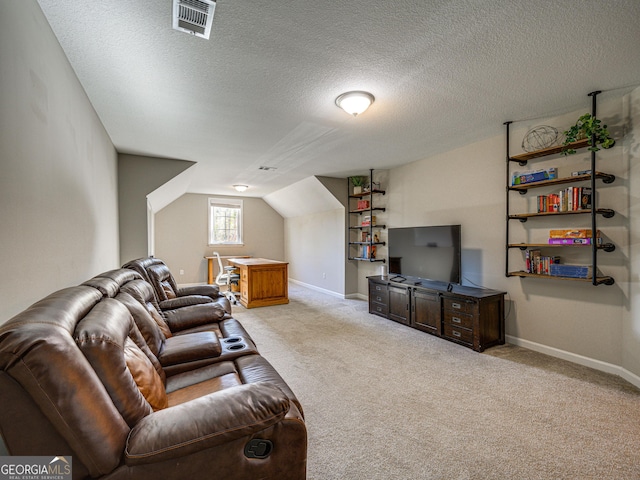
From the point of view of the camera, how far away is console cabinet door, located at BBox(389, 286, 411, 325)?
169 inches

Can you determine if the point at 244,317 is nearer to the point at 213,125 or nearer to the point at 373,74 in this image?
the point at 213,125

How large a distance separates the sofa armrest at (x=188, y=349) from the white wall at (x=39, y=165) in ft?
2.35

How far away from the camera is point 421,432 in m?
1.96

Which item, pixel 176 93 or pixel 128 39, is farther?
pixel 176 93

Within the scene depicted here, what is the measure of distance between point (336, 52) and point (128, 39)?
133cm

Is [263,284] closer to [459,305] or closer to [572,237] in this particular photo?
[459,305]

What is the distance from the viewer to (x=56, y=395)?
2.64 ft

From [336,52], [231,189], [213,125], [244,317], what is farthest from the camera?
[231,189]

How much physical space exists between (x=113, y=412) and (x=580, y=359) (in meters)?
3.90

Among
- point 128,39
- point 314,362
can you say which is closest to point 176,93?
point 128,39

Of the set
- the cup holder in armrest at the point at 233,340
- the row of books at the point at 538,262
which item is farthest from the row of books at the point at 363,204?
the cup holder in armrest at the point at 233,340

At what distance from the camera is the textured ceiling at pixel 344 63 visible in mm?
1685

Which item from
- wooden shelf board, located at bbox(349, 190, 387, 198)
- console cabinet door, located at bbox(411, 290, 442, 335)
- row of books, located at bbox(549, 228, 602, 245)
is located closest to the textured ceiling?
row of books, located at bbox(549, 228, 602, 245)

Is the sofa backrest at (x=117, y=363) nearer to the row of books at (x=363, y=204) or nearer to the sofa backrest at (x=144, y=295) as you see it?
the sofa backrest at (x=144, y=295)
